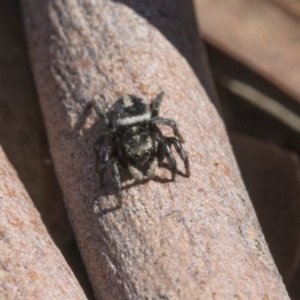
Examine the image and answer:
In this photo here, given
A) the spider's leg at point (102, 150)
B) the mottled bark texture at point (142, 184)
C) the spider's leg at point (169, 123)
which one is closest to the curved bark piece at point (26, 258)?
the mottled bark texture at point (142, 184)

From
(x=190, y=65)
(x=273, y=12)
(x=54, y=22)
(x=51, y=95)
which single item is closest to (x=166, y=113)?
(x=190, y=65)

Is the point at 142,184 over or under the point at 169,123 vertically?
under

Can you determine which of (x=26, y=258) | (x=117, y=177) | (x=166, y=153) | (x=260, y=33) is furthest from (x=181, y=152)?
(x=260, y=33)

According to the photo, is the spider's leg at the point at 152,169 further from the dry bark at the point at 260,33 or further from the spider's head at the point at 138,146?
the dry bark at the point at 260,33

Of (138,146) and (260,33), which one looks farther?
(260,33)

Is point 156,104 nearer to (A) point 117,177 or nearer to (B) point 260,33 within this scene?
(A) point 117,177

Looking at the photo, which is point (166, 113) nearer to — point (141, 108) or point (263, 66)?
point (141, 108)

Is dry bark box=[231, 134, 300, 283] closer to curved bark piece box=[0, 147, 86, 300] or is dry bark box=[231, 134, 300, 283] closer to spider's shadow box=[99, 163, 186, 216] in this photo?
spider's shadow box=[99, 163, 186, 216]

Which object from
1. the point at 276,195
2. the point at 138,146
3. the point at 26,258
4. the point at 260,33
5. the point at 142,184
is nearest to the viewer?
the point at 26,258
